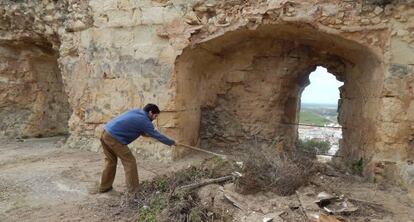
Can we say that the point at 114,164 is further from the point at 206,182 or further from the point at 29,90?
the point at 29,90

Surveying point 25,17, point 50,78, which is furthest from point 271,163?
point 50,78

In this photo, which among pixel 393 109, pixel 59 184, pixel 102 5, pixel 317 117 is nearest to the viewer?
pixel 59 184

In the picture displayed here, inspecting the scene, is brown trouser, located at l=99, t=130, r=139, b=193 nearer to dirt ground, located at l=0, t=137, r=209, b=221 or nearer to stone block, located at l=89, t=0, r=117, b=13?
dirt ground, located at l=0, t=137, r=209, b=221

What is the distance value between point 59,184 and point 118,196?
3.05 feet

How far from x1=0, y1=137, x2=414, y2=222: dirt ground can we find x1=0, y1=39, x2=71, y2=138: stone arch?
2.36 meters

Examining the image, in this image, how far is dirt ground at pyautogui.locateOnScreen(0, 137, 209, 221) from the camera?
3.87 m

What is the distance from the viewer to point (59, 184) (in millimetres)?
4758

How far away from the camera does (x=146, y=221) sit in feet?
12.0

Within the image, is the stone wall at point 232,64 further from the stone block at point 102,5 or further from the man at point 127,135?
the man at point 127,135

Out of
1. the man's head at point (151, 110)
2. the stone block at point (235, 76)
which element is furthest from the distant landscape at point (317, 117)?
the man's head at point (151, 110)

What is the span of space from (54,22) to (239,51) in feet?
11.2

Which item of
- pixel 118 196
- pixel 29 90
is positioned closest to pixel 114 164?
pixel 118 196

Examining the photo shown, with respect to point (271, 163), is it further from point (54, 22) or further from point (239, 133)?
point (54, 22)

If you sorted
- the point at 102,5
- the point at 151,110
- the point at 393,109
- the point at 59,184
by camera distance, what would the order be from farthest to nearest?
the point at 102,5, the point at 393,109, the point at 59,184, the point at 151,110
